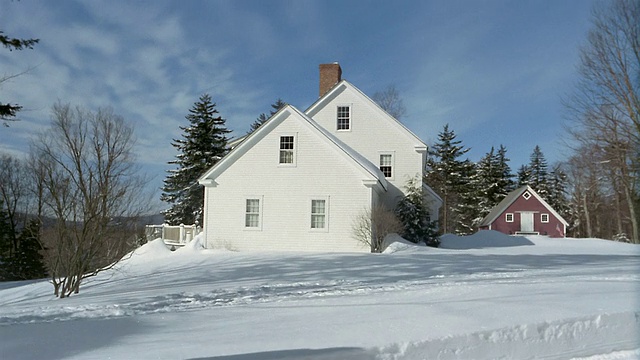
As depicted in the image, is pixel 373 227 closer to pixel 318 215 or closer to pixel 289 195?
pixel 318 215

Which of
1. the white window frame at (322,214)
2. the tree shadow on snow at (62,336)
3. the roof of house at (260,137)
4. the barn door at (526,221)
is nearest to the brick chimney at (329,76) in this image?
the roof of house at (260,137)

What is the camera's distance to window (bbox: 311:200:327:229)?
17.4 metres

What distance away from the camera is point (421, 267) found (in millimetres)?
11430

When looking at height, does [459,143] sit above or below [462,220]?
above

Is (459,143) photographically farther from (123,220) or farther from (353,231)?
(123,220)

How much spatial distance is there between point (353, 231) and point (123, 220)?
803cm

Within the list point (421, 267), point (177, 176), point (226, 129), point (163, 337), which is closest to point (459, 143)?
point (226, 129)

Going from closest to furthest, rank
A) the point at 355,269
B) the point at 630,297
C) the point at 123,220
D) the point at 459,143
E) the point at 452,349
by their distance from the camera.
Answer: the point at 452,349, the point at 630,297, the point at 355,269, the point at 123,220, the point at 459,143

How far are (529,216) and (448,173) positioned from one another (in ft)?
36.9

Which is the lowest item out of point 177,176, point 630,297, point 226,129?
point 630,297

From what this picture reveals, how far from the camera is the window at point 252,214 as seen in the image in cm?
1772

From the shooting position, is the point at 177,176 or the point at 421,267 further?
the point at 177,176

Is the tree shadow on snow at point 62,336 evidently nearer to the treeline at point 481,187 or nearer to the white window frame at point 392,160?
the white window frame at point 392,160

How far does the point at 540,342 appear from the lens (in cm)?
510
